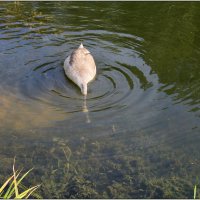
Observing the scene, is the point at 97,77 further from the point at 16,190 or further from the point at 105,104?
the point at 16,190

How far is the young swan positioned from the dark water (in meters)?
0.18

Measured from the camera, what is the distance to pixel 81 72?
827 centimetres

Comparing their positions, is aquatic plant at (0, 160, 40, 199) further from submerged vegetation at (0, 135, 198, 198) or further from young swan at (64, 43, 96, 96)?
young swan at (64, 43, 96, 96)

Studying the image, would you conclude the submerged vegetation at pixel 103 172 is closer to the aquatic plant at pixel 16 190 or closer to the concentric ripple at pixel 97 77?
the aquatic plant at pixel 16 190

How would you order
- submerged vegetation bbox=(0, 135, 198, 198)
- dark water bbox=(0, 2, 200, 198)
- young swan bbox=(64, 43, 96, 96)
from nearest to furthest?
submerged vegetation bbox=(0, 135, 198, 198) → dark water bbox=(0, 2, 200, 198) → young swan bbox=(64, 43, 96, 96)

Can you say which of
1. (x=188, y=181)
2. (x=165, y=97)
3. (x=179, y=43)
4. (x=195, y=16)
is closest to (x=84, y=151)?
(x=188, y=181)

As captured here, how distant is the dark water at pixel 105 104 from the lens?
5727 mm

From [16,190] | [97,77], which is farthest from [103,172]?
[97,77]

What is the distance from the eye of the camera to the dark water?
5727 mm

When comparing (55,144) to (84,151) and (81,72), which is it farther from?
(81,72)

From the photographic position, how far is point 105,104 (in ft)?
24.1

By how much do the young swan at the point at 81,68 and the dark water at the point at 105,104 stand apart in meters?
0.18

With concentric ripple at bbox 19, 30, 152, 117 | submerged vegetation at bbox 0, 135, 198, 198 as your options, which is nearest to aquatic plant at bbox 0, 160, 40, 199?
submerged vegetation at bbox 0, 135, 198, 198

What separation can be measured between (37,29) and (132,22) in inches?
106
